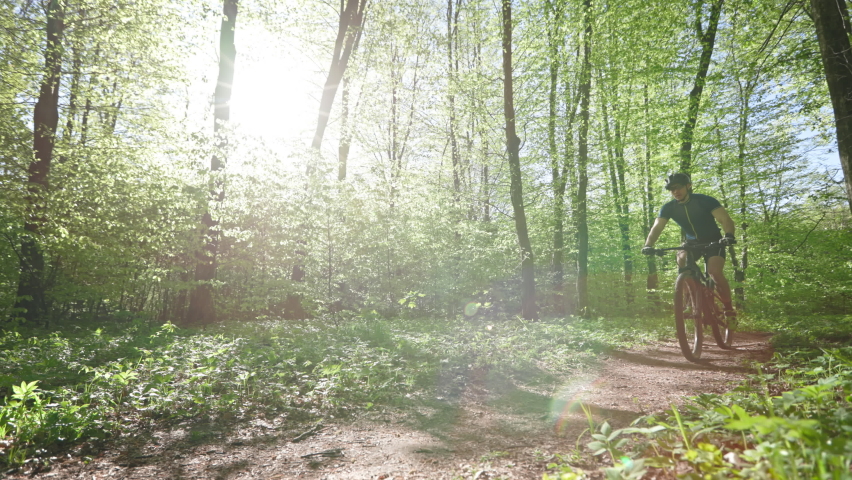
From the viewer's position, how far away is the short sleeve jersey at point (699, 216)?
5.24 m

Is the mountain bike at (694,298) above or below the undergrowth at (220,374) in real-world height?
above

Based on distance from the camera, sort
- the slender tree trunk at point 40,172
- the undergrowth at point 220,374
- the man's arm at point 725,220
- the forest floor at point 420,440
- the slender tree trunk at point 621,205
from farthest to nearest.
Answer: the slender tree trunk at point 621,205
the slender tree trunk at point 40,172
the man's arm at point 725,220
the undergrowth at point 220,374
the forest floor at point 420,440

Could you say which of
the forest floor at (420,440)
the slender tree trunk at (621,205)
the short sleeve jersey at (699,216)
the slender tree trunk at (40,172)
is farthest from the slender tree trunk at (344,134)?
the forest floor at (420,440)

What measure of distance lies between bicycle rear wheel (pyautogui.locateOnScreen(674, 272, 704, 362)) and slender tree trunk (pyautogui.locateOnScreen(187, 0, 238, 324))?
9.14 meters

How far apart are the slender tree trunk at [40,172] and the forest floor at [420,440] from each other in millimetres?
7584

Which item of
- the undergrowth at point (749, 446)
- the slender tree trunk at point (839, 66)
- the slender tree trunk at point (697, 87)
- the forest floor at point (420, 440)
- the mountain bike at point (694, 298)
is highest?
the slender tree trunk at point (697, 87)

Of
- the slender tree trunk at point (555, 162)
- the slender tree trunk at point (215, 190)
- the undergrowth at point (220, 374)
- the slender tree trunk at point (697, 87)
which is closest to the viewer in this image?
the undergrowth at point (220, 374)

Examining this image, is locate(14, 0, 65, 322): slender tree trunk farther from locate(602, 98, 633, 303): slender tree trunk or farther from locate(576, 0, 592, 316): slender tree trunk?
locate(602, 98, 633, 303): slender tree trunk

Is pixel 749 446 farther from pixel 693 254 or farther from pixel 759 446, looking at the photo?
pixel 693 254

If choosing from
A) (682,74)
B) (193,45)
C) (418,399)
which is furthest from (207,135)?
(682,74)

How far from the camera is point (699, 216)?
5254 millimetres

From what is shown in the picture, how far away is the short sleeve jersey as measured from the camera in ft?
17.2

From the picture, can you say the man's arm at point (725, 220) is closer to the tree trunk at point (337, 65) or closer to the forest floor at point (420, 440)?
the forest floor at point (420, 440)

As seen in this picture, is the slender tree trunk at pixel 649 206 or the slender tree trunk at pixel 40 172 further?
the slender tree trunk at pixel 649 206
